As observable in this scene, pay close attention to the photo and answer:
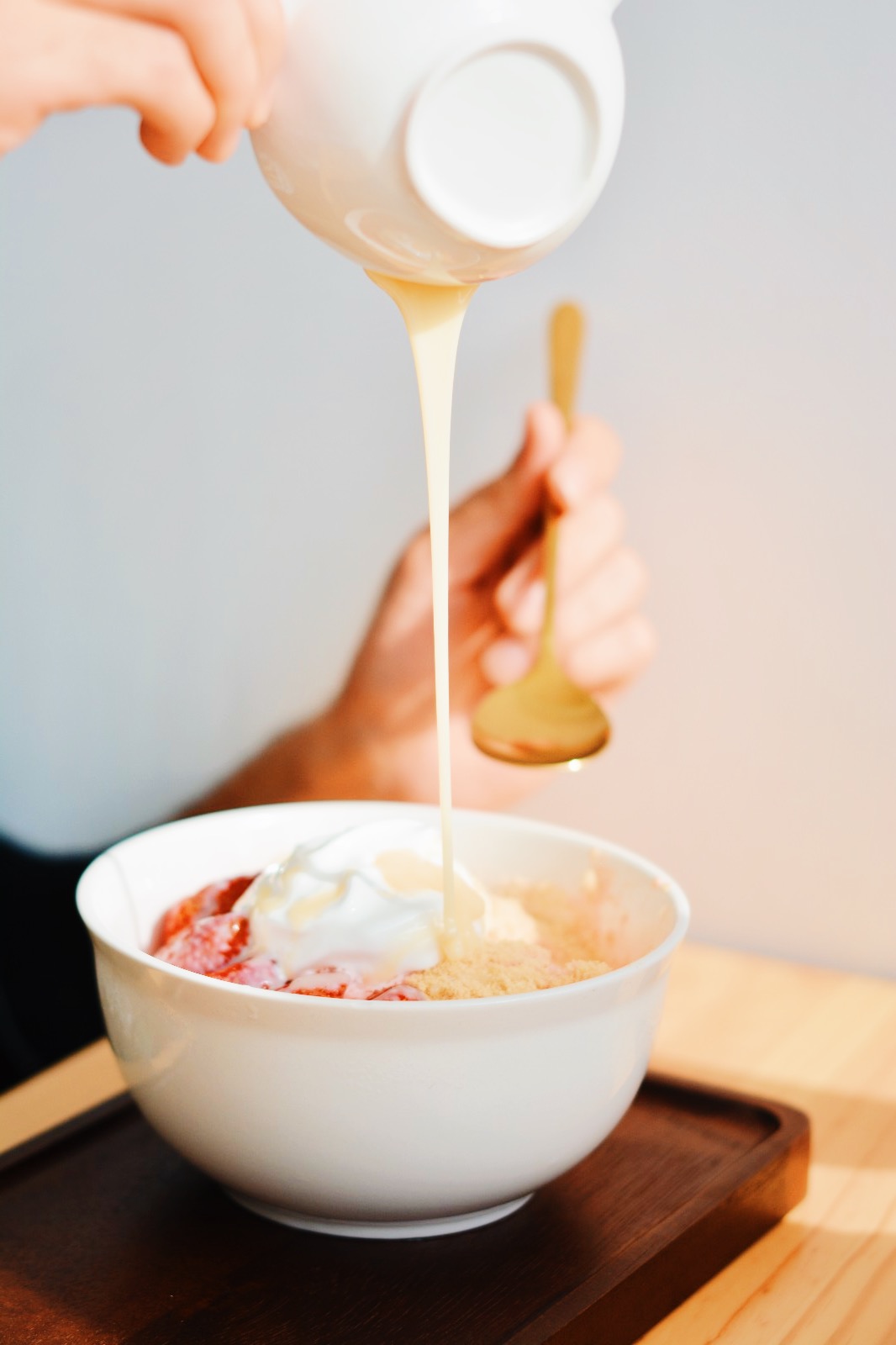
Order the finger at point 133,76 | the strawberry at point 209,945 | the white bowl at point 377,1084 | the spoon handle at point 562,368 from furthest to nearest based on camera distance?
the spoon handle at point 562,368 < the strawberry at point 209,945 < the white bowl at point 377,1084 < the finger at point 133,76

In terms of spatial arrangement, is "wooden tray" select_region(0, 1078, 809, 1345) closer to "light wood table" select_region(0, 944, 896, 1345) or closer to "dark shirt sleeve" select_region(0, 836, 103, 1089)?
"light wood table" select_region(0, 944, 896, 1345)

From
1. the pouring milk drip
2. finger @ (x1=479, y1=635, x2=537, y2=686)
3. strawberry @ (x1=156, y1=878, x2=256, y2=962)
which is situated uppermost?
the pouring milk drip

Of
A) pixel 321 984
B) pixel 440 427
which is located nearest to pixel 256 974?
pixel 321 984

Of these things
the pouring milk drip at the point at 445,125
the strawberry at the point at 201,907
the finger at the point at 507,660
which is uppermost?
the pouring milk drip at the point at 445,125

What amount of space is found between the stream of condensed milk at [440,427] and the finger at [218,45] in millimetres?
140

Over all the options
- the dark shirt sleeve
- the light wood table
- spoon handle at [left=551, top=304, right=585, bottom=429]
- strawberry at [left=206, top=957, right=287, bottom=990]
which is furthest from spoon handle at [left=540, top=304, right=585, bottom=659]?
strawberry at [left=206, top=957, right=287, bottom=990]

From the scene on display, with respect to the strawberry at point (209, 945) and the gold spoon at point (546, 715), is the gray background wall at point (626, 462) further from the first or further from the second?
the strawberry at point (209, 945)

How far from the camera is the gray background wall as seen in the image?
97cm

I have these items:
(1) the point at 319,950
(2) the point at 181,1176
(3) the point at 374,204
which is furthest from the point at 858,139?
(2) the point at 181,1176

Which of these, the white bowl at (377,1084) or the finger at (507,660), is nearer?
the white bowl at (377,1084)

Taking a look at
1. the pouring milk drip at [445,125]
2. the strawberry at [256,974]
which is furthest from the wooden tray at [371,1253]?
the pouring milk drip at [445,125]

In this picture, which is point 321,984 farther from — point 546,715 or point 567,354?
point 567,354

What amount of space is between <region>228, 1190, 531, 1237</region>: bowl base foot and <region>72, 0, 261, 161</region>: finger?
47 cm

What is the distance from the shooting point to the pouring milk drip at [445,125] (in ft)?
1.55
